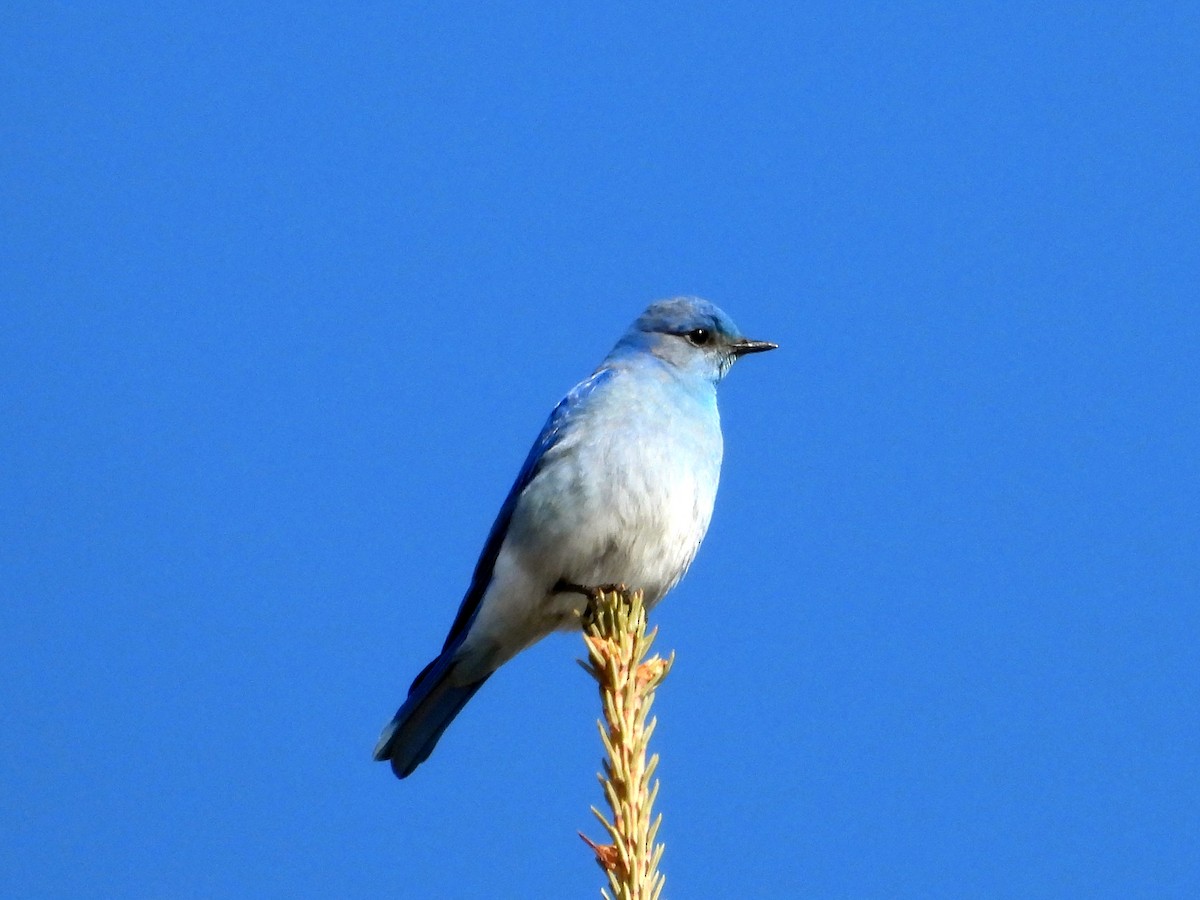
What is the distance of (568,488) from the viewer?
538cm

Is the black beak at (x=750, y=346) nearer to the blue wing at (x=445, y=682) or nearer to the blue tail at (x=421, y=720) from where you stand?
the blue wing at (x=445, y=682)

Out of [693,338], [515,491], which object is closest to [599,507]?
[515,491]

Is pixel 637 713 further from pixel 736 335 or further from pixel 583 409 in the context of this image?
pixel 736 335

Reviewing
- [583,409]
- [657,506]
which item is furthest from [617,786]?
[583,409]

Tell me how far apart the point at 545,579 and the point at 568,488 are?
0.42m

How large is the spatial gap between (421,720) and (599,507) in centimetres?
142

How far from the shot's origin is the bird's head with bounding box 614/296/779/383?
6121 millimetres

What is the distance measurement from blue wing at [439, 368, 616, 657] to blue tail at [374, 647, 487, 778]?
0.15 meters

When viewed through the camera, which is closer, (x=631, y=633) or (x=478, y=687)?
(x=631, y=633)

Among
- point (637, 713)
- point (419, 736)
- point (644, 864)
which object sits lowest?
point (644, 864)

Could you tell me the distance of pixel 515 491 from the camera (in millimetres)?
5832

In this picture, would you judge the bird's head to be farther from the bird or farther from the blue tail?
the blue tail

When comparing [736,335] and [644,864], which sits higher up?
[736,335]

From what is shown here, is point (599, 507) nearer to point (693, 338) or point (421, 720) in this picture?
point (693, 338)
